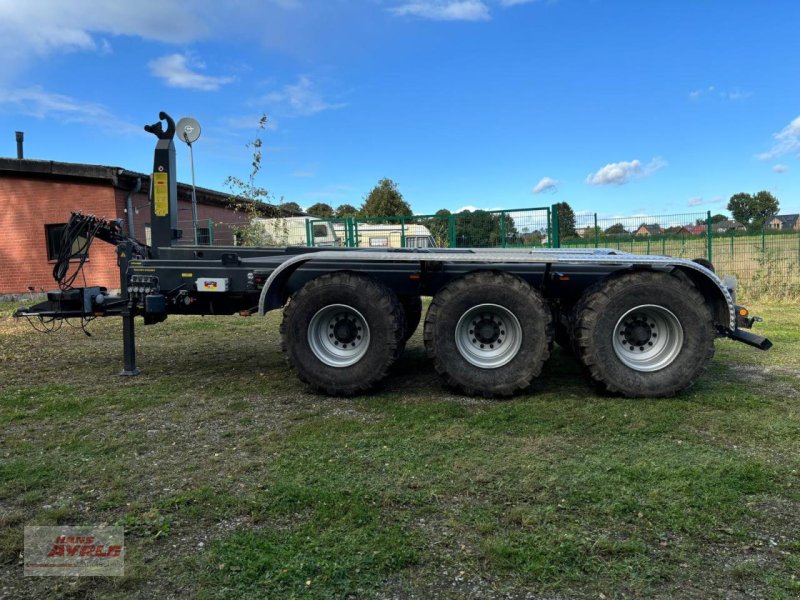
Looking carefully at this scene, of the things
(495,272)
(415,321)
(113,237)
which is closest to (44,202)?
(113,237)

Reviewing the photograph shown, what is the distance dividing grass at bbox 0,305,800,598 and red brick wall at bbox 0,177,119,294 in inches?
494

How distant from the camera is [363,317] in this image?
5.28 m

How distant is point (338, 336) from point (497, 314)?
5.06 feet

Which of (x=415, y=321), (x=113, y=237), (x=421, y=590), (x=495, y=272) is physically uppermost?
(x=113, y=237)

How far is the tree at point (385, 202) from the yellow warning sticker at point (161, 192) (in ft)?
116

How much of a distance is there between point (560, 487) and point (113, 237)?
5.74 m

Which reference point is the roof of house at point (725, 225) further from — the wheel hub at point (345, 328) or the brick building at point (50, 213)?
the brick building at point (50, 213)

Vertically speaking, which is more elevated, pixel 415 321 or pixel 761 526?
pixel 415 321

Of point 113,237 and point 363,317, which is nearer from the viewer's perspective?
point 363,317

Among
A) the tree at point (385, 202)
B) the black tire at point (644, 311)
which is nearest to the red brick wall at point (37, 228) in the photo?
the black tire at point (644, 311)

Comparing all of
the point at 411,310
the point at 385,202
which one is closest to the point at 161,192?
the point at 411,310

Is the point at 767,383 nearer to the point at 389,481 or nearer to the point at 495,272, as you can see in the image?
the point at 495,272

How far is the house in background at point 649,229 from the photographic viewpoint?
591 inches

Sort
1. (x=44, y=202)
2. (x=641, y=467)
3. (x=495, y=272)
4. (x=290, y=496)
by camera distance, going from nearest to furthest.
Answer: (x=290, y=496) < (x=641, y=467) < (x=495, y=272) < (x=44, y=202)
